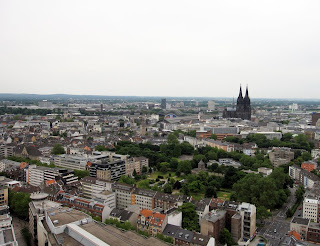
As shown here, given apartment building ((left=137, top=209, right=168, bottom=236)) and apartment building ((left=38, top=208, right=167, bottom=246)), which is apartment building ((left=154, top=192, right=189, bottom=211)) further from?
apartment building ((left=38, top=208, right=167, bottom=246))

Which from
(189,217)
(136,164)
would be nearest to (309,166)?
(136,164)

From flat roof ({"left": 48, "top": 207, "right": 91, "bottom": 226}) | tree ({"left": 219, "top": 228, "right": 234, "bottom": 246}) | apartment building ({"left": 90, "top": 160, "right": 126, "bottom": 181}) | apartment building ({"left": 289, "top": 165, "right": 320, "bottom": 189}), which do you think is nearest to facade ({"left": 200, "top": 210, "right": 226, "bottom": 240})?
tree ({"left": 219, "top": 228, "right": 234, "bottom": 246})

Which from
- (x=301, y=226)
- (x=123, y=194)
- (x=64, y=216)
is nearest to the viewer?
(x=64, y=216)

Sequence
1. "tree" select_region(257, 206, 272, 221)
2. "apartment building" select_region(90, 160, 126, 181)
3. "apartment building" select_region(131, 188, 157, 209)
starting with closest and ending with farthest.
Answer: "tree" select_region(257, 206, 272, 221)
"apartment building" select_region(131, 188, 157, 209)
"apartment building" select_region(90, 160, 126, 181)

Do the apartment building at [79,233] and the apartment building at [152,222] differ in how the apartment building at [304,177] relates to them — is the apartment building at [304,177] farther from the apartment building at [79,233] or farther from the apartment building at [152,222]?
the apartment building at [79,233]

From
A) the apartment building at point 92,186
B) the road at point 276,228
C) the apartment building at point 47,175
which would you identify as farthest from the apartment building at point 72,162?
the road at point 276,228

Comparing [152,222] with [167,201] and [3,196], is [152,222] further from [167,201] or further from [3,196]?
[3,196]
